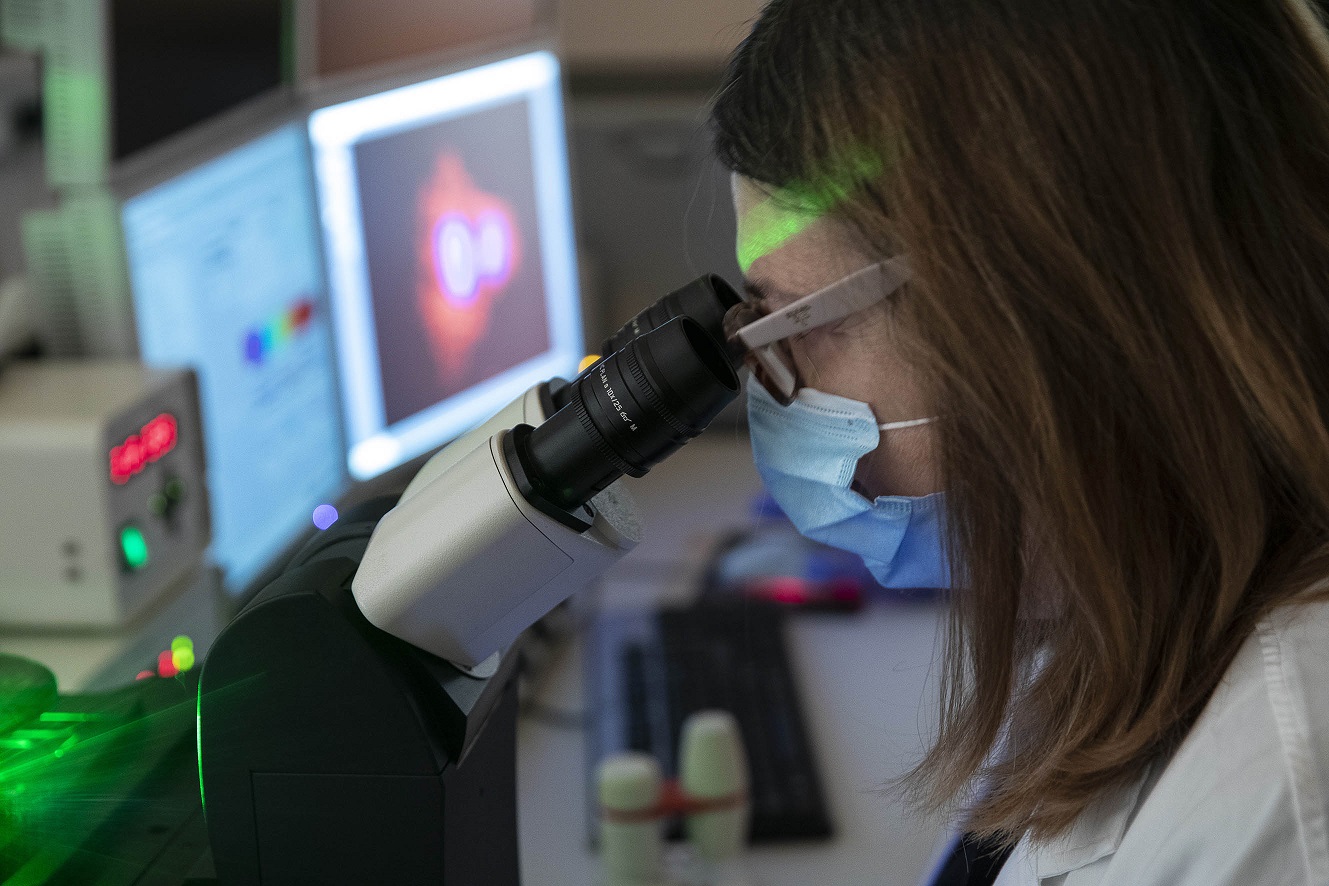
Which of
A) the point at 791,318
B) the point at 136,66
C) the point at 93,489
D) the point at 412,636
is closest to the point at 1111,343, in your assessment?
the point at 791,318

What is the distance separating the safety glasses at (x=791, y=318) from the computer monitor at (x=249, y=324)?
0.56 m

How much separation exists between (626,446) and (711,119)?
0.25m

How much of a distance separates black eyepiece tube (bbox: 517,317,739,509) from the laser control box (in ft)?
1.75

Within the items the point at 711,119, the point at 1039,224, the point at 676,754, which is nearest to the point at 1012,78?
the point at 1039,224

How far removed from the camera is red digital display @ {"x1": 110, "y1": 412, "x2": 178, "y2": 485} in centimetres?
96

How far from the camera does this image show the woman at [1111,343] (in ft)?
1.87

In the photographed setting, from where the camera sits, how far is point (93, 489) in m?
0.94

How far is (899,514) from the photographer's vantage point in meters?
0.71

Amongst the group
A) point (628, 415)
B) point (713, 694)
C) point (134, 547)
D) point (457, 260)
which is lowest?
point (713, 694)

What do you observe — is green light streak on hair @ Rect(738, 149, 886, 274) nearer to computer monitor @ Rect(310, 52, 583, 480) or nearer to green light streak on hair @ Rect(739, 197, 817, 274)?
green light streak on hair @ Rect(739, 197, 817, 274)

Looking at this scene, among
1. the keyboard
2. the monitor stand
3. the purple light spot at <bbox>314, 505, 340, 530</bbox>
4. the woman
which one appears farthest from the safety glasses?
the purple light spot at <bbox>314, 505, 340, 530</bbox>

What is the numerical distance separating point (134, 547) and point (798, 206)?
0.64 meters

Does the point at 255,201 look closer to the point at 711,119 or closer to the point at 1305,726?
the point at 711,119

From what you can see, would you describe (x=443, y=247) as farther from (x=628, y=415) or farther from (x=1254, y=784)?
(x=1254, y=784)
